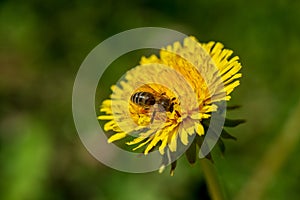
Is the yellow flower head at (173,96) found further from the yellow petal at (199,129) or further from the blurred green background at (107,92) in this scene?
the blurred green background at (107,92)

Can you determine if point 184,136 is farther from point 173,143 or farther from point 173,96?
point 173,96

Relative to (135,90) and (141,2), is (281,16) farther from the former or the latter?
(135,90)

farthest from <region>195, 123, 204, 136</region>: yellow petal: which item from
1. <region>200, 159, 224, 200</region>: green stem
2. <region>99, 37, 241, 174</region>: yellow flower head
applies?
<region>200, 159, 224, 200</region>: green stem

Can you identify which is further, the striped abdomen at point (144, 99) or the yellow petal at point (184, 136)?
the striped abdomen at point (144, 99)

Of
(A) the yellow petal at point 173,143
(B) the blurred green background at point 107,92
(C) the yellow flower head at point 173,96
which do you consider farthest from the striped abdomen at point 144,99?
(B) the blurred green background at point 107,92

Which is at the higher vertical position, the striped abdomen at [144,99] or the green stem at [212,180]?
the striped abdomen at [144,99]

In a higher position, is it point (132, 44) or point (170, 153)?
point (132, 44)

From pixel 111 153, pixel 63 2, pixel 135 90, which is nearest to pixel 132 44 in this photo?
pixel 63 2
